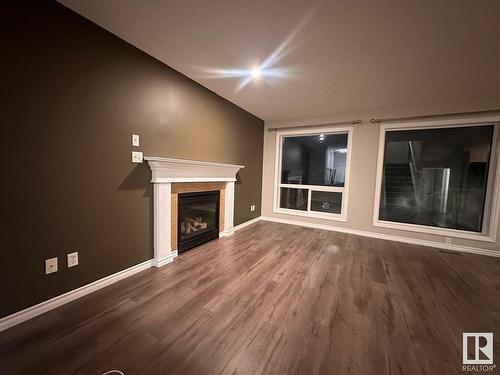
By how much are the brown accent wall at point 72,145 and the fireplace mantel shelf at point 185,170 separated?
0.12 metres

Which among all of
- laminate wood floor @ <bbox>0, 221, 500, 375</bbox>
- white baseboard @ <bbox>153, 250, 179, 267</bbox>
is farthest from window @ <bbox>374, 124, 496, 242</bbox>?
white baseboard @ <bbox>153, 250, 179, 267</bbox>

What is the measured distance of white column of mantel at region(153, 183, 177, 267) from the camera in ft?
7.51

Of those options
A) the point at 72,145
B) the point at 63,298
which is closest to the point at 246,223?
the point at 63,298

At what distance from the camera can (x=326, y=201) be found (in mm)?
4270

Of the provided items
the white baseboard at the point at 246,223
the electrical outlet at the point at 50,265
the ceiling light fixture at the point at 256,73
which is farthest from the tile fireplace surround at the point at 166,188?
the white baseboard at the point at 246,223

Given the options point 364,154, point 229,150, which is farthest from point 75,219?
point 364,154

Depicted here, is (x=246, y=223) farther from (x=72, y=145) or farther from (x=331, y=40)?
(x=331, y=40)

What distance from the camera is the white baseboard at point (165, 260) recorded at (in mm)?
2303

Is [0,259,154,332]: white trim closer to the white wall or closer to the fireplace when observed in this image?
the fireplace

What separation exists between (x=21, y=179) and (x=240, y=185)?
2959 millimetres

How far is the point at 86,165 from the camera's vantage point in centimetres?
172

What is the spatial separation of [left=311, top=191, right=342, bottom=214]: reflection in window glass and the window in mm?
704

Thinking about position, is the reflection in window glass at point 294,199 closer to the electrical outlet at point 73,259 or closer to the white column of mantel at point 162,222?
the white column of mantel at point 162,222
